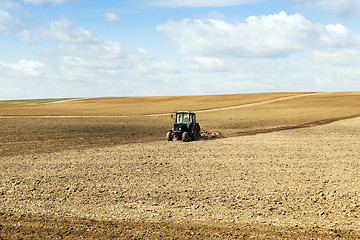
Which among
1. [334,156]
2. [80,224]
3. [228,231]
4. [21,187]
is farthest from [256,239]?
[334,156]

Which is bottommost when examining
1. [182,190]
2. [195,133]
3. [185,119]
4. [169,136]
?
[182,190]

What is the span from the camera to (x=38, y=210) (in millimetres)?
12828

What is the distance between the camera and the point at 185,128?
31625 mm

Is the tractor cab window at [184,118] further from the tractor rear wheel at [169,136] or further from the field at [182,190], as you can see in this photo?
the field at [182,190]

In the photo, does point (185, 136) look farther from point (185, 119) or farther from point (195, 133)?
point (185, 119)

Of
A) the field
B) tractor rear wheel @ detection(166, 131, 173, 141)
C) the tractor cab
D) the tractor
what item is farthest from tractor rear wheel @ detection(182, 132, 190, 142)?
the field

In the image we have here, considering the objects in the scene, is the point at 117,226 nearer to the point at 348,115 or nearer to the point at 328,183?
the point at 328,183

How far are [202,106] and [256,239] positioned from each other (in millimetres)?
65492

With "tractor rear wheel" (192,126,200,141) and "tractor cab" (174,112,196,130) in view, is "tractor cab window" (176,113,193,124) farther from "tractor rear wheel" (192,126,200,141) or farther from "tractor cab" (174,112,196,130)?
"tractor rear wheel" (192,126,200,141)

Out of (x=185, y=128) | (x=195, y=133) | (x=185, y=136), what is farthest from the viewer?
(x=195, y=133)

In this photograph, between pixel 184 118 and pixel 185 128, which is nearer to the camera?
pixel 185 128

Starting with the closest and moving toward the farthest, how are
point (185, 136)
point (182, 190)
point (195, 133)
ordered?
point (182, 190) < point (185, 136) < point (195, 133)

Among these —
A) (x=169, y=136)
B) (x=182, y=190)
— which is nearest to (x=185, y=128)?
(x=169, y=136)

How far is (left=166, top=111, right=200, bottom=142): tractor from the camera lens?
3141cm
